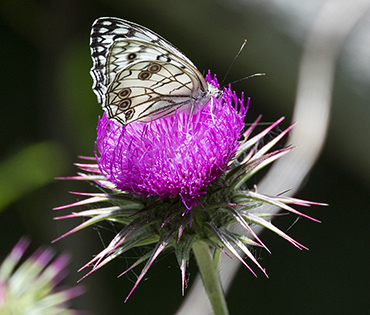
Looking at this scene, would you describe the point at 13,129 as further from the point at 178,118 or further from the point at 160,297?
the point at 178,118

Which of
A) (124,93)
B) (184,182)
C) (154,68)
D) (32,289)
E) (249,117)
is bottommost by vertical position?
(32,289)

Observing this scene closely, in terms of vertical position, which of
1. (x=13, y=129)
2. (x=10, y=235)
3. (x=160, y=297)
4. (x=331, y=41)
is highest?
(x=331, y=41)

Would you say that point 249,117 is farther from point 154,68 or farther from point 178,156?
point 178,156

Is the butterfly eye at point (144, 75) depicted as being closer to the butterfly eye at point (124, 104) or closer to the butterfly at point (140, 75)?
the butterfly at point (140, 75)

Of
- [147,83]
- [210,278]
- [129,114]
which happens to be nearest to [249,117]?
[147,83]

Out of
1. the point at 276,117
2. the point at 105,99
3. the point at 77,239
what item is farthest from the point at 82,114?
the point at 105,99

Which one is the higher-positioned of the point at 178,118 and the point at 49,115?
the point at 178,118

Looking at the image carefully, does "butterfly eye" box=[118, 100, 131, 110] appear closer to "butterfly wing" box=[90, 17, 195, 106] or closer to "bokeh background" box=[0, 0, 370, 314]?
"butterfly wing" box=[90, 17, 195, 106]
